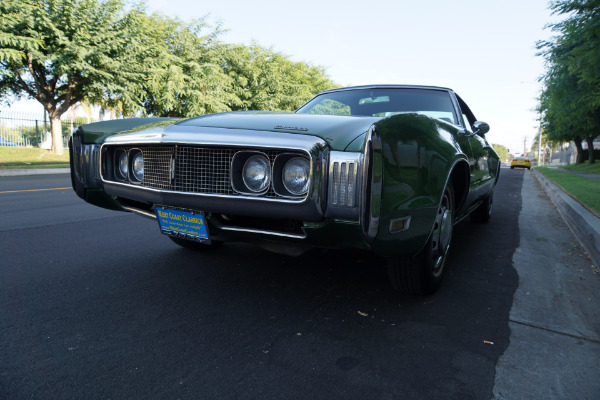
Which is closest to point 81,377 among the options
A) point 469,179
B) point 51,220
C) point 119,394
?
point 119,394

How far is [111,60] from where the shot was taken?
1858 cm

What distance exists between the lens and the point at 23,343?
2.00 metres

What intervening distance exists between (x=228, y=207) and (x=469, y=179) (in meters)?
1.95

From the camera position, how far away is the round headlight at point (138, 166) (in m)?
2.71

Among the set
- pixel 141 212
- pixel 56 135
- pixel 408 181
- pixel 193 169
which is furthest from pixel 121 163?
pixel 56 135

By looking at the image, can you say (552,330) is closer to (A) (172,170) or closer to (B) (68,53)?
(A) (172,170)

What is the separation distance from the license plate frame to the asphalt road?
0.43 m

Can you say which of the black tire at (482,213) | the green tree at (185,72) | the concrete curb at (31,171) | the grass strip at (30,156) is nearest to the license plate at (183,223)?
the black tire at (482,213)

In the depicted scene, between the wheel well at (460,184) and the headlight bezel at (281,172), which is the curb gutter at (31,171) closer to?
the headlight bezel at (281,172)

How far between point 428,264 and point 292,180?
105cm

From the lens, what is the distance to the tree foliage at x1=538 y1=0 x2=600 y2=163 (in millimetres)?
6074

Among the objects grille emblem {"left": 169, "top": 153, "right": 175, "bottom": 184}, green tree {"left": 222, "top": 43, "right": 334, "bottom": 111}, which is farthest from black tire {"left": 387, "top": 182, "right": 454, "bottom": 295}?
green tree {"left": 222, "top": 43, "right": 334, "bottom": 111}

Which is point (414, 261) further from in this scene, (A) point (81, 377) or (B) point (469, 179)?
(A) point (81, 377)

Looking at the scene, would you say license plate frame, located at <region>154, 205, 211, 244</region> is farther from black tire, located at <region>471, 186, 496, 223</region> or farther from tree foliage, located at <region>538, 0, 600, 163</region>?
tree foliage, located at <region>538, 0, 600, 163</region>
